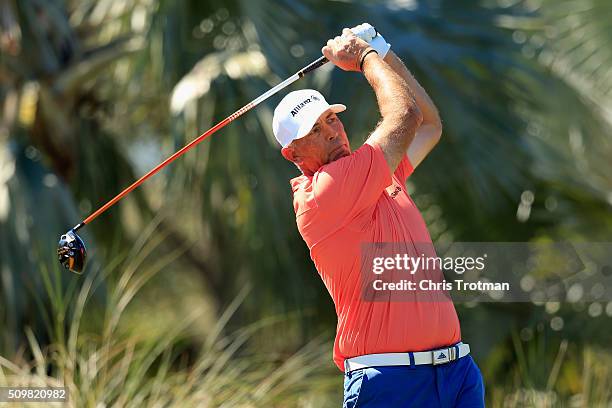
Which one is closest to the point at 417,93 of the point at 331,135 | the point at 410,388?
the point at 331,135

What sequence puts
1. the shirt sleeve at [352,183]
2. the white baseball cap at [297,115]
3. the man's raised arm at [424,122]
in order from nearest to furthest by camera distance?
1. the shirt sleeve at [352,183]
2. the white baseball cap at [297,115]
3. the man's raised arm at [424,122]

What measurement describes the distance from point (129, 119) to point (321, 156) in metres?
5.66

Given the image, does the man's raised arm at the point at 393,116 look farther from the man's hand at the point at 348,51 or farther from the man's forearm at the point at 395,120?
the man's hand at the point at 348,51

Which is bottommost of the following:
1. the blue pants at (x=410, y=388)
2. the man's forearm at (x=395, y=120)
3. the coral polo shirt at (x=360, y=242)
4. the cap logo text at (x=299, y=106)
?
the blue pants at (x=410, y=388)

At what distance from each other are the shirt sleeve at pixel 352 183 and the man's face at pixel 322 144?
0.21m

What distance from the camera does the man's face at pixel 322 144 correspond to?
3.77m

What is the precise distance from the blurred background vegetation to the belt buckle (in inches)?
126

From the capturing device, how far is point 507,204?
8242 millimetres

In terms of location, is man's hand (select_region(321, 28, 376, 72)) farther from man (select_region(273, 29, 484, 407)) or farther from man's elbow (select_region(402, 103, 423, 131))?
man's elbow (select_region(402, 103, 423, 131))

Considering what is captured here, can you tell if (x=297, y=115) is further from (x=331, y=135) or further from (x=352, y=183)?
(x=352, y=183)

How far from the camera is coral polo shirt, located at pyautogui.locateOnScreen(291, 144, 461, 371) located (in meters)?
3.55

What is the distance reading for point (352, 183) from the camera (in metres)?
3.54

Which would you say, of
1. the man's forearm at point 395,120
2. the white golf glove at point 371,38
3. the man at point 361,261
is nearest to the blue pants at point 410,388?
the man at point 361,261

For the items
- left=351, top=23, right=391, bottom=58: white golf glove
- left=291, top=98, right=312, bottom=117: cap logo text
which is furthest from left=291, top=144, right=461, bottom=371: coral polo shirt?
left=351, top=23, right=391, bottom=58: white golf glove
